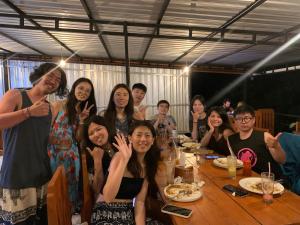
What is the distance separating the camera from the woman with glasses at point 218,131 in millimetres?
2770

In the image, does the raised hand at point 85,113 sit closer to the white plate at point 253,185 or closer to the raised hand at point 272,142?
the white plate at point 253,185

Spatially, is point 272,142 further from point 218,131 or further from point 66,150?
point 66,150

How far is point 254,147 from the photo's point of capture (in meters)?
2.23

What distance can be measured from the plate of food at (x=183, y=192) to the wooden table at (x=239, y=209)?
3cm

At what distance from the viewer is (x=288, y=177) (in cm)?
223

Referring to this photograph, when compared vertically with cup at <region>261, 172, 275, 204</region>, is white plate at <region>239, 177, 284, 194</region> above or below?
below

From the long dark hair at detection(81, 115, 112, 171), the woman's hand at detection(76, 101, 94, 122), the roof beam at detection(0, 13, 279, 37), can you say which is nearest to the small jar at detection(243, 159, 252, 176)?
the long dark hair at detection(81, 115, 112, 171)

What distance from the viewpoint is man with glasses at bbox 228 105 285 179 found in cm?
220

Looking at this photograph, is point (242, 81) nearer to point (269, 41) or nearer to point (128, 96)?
point (269, 41)

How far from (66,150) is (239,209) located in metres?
1.33

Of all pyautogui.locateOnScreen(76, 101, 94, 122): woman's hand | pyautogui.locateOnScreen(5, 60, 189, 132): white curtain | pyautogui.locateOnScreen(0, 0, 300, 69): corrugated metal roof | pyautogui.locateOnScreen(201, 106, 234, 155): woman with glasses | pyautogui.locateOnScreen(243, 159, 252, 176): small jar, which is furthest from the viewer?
pyautogui.locateOnScreen(5, 60, 189, 132): white curtain

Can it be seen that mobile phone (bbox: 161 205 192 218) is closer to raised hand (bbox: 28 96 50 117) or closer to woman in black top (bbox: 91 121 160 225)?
woman in black top (bbox: 91 121 160 225)

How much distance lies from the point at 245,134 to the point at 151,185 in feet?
3.79

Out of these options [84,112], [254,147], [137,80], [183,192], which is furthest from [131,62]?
[183,192]
